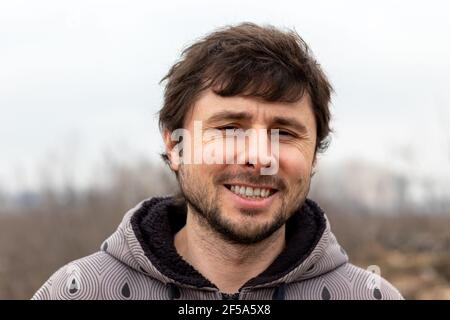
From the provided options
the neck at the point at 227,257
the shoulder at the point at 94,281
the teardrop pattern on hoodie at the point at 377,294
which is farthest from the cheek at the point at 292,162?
the shoulder at the point at 94,281

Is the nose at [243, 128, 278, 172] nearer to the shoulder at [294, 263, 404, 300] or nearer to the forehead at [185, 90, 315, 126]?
the forehead at [185, 90, 315, 126]

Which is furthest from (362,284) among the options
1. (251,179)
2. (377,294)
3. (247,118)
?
(247,118)

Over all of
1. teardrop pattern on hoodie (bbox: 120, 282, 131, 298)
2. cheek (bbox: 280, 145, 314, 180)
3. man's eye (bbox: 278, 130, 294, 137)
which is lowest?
teardrop pattern on hoodie (bbox: 120, 282, 131, 298)

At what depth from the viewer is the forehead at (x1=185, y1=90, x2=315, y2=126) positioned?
2.56 meters

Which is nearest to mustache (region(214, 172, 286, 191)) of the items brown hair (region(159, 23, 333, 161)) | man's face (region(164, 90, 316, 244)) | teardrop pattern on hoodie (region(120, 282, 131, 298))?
man's face (region(164, 90, 316, 244))

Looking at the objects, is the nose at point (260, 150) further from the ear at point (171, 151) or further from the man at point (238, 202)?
the ear at point (171, 151)

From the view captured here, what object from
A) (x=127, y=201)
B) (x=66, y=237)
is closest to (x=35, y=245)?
(x=66, y=237)

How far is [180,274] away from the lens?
261 cm

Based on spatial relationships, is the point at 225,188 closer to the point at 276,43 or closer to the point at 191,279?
the point at 191,279

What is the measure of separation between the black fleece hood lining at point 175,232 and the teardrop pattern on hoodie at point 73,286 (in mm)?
294

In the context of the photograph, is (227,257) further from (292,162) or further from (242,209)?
(292,162)

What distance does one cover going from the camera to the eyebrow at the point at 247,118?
8.37ft

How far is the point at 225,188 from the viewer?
2.54m

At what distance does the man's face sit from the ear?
255 mm
